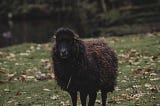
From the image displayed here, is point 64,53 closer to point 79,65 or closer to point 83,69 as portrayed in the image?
point 79,65

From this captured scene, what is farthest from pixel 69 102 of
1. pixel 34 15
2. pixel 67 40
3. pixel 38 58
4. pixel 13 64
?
pixel 34 15

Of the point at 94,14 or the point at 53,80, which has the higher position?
the point at 94,14

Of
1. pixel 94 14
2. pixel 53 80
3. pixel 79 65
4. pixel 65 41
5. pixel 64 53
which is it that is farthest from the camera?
pixel 94 14

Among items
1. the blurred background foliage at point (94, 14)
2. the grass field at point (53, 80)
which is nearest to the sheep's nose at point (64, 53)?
→ the grass field at point (53, 80)

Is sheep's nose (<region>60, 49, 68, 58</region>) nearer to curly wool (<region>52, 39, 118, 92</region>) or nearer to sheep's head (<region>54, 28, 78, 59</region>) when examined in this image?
sheep's head (<region>54, 28, 78, 59</region>)

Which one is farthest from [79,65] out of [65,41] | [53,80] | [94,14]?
[94,14]

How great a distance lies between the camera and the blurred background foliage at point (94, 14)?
116ft

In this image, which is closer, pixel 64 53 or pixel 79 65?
pixel 64 53

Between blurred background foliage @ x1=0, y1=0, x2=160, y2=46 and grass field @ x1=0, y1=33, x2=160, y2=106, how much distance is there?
10.7 meters

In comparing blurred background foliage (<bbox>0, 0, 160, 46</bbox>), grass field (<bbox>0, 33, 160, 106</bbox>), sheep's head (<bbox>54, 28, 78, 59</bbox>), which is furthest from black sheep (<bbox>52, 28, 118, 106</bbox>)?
blurred background foliage (<bbox>0, 0, 160, 46</bbox>)

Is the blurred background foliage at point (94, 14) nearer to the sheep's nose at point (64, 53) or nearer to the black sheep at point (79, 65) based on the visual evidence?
the black sheep at point (79, 65)

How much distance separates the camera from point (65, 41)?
33.1 ft

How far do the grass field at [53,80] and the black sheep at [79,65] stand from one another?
1.48 m

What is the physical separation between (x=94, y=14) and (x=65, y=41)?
119ft
